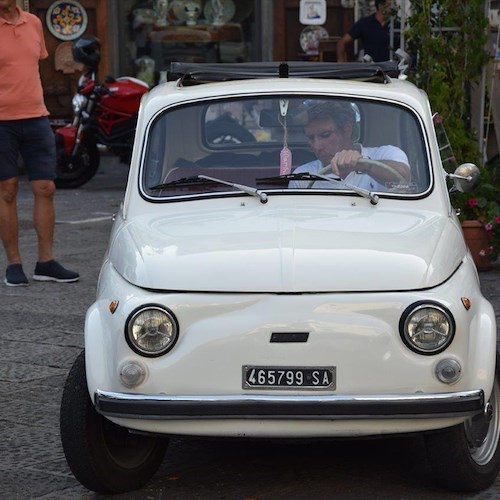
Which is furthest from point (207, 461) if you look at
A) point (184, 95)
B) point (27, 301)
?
point (27, 301)

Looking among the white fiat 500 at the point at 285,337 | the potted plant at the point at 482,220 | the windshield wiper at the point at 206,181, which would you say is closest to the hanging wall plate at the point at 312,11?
the potted plant at the point at 482,220

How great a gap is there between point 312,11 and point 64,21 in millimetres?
3359

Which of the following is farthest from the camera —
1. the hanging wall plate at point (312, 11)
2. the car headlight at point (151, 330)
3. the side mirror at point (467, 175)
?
the hanging wall plate at point (312, 11)

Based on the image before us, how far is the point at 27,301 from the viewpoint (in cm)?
923

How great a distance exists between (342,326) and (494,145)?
8222mm

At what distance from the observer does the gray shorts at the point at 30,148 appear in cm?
960

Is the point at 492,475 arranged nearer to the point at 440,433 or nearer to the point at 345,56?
the point at 440,433

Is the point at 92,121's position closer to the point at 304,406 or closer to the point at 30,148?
the point at 30,148

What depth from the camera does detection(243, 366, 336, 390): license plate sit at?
4781 mm

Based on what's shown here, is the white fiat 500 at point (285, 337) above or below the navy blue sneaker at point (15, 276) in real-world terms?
above

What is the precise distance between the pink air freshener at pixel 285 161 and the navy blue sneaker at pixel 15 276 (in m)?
4.19

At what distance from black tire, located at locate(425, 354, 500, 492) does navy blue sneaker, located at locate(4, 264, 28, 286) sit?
17.0 feet

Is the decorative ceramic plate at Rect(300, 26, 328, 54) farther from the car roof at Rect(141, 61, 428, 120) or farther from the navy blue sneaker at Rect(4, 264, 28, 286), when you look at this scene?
the car roof at Rect(141, 61, 428, 120)

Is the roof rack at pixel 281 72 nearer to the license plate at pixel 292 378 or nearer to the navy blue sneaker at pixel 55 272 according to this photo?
the license plate at pixel 292 378
